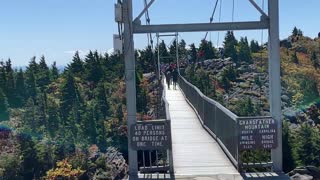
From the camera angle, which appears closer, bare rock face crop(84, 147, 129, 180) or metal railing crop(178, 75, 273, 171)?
metal railing crop(178, 75, 273, 171)

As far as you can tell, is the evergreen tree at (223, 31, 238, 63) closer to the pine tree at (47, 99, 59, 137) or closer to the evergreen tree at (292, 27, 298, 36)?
the evergreen tree at (292, 27, 298, 36)

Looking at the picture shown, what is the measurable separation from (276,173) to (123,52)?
362cm

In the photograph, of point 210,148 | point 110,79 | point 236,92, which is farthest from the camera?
point 110,79

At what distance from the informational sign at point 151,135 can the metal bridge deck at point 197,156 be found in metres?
0.69

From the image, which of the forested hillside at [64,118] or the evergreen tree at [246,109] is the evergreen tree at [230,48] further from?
the evergreen tree at [246,109]

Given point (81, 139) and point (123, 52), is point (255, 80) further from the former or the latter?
point (123, 52)

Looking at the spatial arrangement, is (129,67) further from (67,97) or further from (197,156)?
(67,97)

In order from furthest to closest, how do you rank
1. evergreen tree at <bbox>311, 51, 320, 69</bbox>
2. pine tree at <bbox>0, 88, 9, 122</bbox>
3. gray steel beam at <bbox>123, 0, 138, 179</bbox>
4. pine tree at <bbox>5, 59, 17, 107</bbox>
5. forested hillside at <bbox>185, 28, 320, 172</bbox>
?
evergreen tree at <bbox>311, 51, 320, 69</bbox>, pine tree at <bbox>5, 59, 17, 107</bbox>, pine tree at <bbox>0, 88, 9, 122</bbox>, forested hillside at <bbox>185, 28, 320, 172</bbox>, gray steel beam at <bbox>123, 0, 138, 179</bbox>

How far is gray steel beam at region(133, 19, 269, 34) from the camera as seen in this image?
34.9ft

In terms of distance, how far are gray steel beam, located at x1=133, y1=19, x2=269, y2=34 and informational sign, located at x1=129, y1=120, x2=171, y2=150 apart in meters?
1.72

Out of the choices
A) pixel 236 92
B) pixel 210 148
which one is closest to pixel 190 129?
pixel 210 148

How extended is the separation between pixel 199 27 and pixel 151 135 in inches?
A: 86.4

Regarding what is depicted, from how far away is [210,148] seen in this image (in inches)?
519

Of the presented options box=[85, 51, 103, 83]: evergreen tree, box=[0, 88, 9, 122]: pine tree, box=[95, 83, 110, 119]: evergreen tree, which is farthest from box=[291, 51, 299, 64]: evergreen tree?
box=[0, 88, 9, 122]: pine tree
